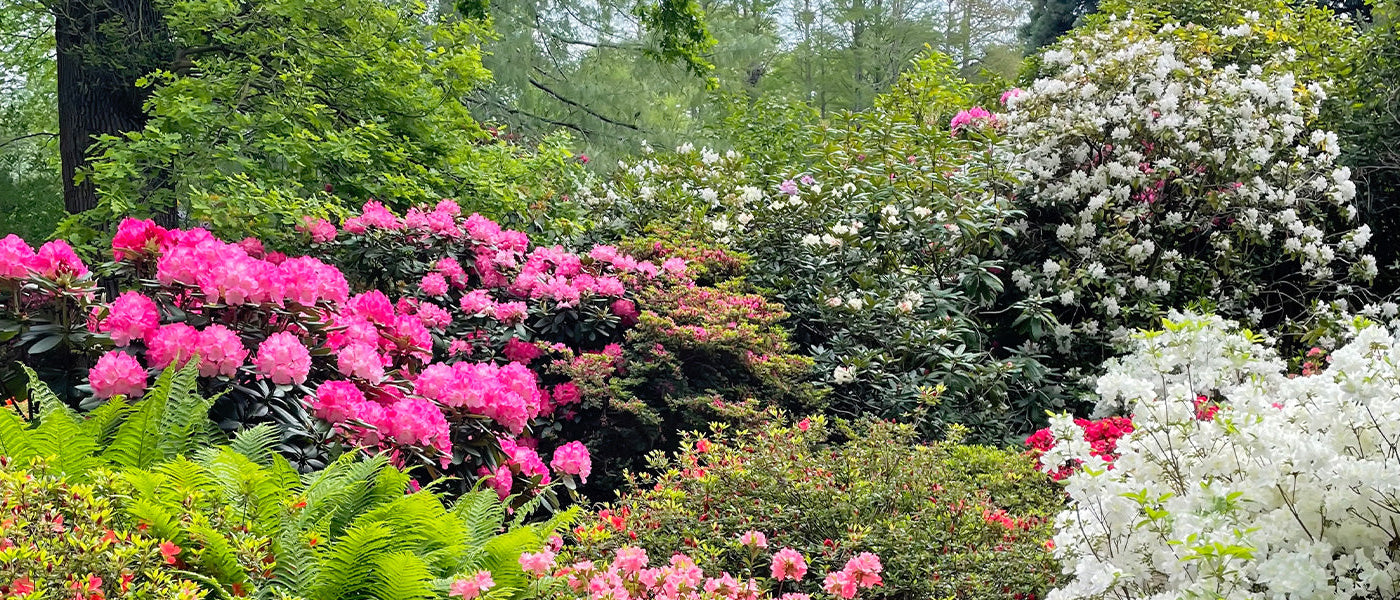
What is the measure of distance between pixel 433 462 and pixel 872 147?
384 cm

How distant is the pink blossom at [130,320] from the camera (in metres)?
2.83

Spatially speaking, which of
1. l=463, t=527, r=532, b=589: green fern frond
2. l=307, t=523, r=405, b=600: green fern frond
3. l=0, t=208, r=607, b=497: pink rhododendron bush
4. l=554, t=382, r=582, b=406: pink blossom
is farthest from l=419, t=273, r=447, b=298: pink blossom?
l=307, t=523, r=405, b=600: green fern frond

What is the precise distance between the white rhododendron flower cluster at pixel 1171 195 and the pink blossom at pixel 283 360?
3666 millimetres

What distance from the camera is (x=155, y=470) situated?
7.83 ft

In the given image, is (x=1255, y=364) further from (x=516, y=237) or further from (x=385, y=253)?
(x=385, y=253)

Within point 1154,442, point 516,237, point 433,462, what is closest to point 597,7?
point 516,237

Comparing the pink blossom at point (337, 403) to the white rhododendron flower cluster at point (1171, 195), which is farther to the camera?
the white rhododendron flower cluster at point (1171, 195)

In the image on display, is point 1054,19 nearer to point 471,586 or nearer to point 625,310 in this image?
point 625,310

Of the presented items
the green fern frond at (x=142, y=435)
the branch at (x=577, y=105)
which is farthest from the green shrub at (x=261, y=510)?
the branch at (x=577, y=105)

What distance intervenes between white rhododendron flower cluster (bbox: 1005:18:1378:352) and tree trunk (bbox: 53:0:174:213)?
516 cm

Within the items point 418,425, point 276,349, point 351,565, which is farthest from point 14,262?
point 351,565

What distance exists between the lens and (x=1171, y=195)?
5668 millimetres

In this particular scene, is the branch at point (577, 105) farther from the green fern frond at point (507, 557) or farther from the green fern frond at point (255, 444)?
the green fern frond at point (507, 557)

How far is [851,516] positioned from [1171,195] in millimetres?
3787
